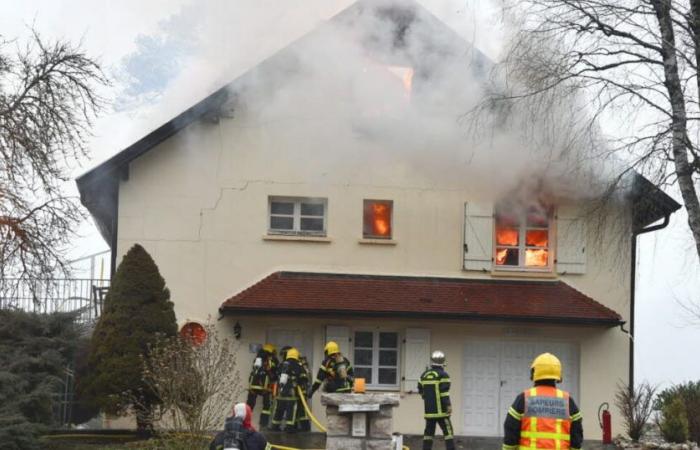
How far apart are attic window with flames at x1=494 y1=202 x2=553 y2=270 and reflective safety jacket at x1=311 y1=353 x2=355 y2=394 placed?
15.4ft

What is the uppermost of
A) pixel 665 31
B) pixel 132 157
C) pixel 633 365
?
pixel 665 31

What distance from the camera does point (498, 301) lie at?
68.9 ft

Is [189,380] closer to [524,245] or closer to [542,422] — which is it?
[542,422]

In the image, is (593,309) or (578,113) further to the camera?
(593,309)

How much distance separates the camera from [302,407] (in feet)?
65.4

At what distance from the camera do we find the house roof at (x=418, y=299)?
805 inches

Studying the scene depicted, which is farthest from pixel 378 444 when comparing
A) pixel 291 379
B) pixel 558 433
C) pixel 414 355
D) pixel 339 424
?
pixel 558 433

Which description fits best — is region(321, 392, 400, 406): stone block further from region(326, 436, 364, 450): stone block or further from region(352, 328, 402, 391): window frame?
region(352, 328, 402, 391): window frame

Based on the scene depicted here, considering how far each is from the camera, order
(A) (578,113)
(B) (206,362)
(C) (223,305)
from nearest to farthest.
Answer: (B) (206,362), (A) (578,113), (C) (223,305)

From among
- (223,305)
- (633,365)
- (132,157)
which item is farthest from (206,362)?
(633,365)

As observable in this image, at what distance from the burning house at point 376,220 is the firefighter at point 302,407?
1416mm

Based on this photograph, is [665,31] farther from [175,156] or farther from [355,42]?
[175,156]

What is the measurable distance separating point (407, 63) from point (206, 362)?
8.06m

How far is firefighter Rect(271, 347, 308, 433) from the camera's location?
19250 millimetres
